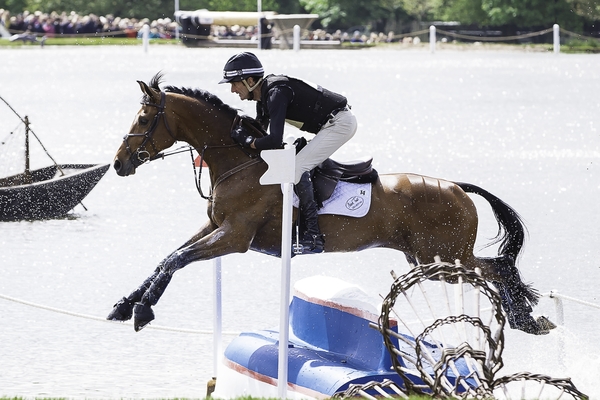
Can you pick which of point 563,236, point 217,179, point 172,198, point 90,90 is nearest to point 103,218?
point 172,198

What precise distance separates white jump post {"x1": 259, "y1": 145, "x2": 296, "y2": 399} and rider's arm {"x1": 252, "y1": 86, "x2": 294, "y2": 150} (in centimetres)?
72

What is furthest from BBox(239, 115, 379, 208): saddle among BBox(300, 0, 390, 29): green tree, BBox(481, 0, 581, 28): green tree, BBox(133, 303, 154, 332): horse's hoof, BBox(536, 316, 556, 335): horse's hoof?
BBox(300, 0, 390, 29): green tree

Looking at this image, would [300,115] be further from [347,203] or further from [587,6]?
[587,6]

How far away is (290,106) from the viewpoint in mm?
6699

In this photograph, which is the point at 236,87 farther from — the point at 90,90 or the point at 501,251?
the point at 90,90

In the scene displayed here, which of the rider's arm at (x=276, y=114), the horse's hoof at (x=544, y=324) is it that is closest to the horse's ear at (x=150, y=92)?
the rider's arm at (x=276, y=114)

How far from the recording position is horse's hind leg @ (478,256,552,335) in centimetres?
720

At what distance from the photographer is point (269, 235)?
22.3 ft

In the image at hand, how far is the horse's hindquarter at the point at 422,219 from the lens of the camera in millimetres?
7004

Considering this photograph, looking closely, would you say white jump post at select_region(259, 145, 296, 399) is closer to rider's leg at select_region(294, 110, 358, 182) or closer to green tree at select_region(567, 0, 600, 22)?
rider's leg at select_region(294, 110, 358, 182)

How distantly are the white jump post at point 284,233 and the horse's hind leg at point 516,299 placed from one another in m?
1.99

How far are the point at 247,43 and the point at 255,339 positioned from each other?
38.0 metres

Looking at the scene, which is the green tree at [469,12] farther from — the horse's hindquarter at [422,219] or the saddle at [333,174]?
the saddle at [333,174]

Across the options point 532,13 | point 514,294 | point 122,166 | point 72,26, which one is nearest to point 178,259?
point 122,166
